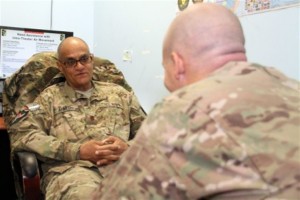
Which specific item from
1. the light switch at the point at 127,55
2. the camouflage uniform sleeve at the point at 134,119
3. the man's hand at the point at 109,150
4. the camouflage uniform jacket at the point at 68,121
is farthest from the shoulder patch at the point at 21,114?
the light switch at the point at 127,55

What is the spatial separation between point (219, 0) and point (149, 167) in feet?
5.25

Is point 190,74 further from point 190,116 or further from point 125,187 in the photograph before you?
point 125,187

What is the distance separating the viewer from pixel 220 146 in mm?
695

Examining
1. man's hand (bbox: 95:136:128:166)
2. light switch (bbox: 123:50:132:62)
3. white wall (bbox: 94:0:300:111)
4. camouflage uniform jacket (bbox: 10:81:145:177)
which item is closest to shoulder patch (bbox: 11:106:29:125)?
camouflage uniform jacket (bbox: 10:81:145:177)

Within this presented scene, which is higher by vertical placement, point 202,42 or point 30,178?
point 202,42

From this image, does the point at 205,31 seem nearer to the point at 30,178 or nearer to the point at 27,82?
the point at 30,178

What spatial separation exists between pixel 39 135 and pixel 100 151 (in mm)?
346

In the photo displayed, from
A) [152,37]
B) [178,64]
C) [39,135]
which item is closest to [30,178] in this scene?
[39,135]

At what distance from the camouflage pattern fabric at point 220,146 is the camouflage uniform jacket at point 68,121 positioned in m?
1.19

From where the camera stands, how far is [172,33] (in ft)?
3.04

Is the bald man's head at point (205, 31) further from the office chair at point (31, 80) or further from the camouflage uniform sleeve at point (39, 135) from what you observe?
the office chair at point (31, 80)

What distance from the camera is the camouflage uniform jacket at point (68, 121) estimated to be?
1.92 metres

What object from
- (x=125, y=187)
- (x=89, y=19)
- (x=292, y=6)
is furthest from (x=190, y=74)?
(x=89, y=19)

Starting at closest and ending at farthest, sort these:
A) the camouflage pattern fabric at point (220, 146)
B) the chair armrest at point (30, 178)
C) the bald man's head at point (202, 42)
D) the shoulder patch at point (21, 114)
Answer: the camouflage pattern fabric at point (220, 146) → the bald man's head at point (202, 42) → the chair armrest at point (30, 178) → the shoulder patch at point (21, 114)
